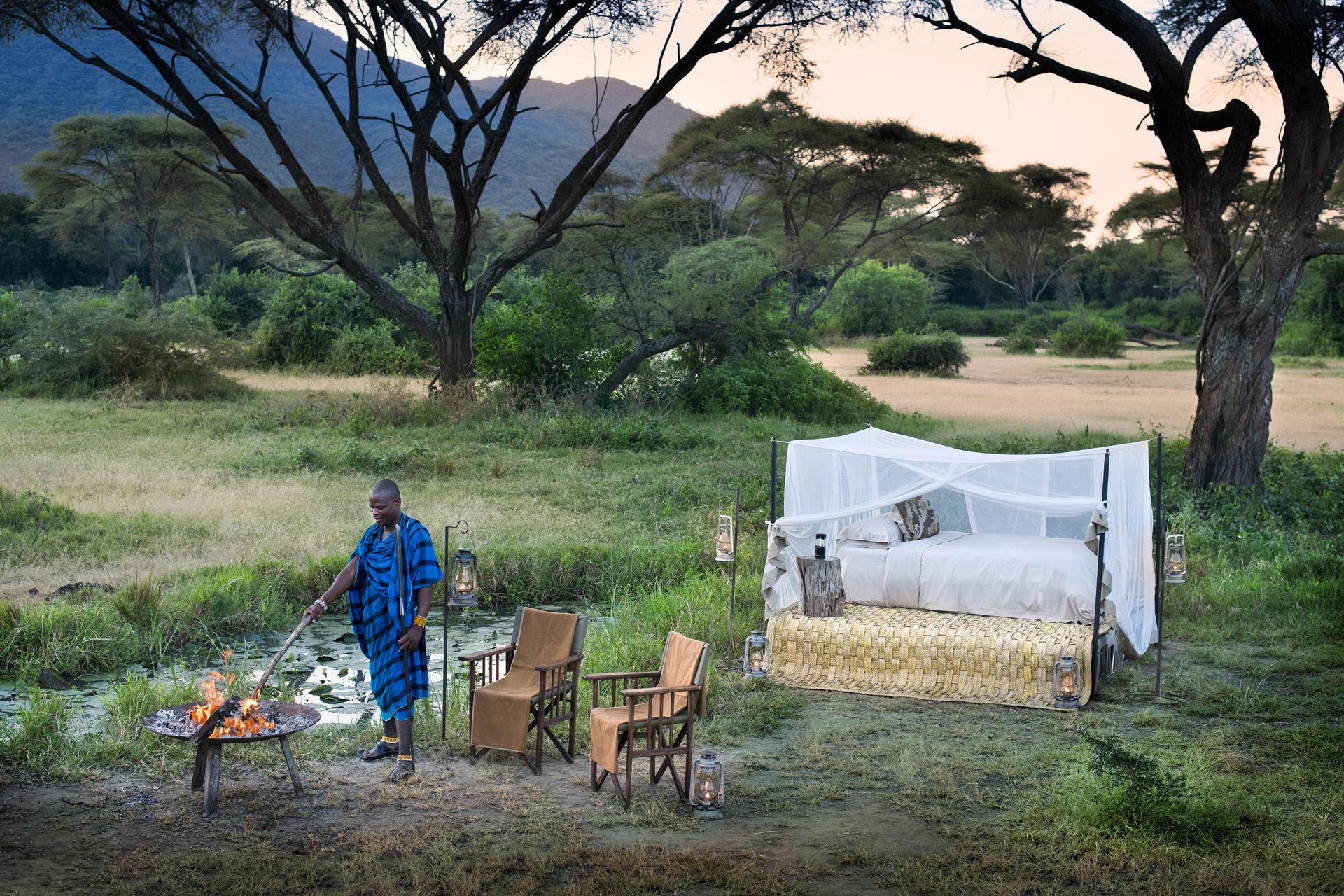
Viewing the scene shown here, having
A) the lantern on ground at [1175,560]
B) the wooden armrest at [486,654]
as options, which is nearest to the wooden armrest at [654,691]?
the wooden armrest at [486,654]

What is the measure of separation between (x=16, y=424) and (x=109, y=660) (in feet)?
35.4

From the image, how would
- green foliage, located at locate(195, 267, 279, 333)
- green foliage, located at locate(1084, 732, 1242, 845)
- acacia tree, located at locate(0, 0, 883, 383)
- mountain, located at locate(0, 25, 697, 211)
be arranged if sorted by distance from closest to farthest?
green foliage, located at locate(1084, 732, 1242, 845), acacia tree, located at locate(0, 0, 883, 383), green foliage, located at locate(195, 267, 279, 333), mountain, located at locate(0, 25, 697, 211)

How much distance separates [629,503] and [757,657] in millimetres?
5292

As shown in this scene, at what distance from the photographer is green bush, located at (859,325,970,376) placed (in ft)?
92.4

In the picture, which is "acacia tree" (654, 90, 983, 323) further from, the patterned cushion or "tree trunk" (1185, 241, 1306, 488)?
the patterned cushion

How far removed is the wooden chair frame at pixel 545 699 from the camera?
210 inches

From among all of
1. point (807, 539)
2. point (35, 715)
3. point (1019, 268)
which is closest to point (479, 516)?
point (807, 539)

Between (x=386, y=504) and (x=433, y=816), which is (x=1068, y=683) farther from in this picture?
(x=386, y=504)

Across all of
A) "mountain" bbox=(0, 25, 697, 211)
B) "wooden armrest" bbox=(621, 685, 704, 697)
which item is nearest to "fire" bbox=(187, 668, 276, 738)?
"wooden armrest" bbox=(621, 685, 704, 697)

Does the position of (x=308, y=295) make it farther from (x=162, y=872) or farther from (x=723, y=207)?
(x=162, y=872)

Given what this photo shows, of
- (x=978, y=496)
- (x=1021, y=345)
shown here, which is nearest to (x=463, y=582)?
(x=978, y=496)

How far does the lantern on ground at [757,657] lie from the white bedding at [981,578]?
41.9 inches

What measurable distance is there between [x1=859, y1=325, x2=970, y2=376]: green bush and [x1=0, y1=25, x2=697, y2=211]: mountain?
122 ft

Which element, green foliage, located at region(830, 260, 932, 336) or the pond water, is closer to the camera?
the pond water
